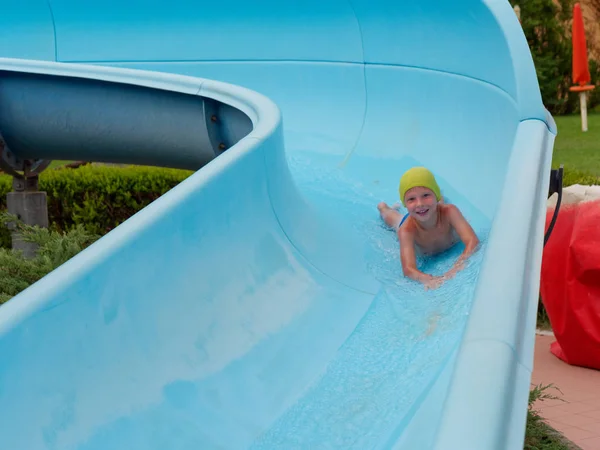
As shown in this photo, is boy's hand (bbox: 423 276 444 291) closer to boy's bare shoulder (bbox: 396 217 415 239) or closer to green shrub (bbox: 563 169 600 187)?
boy's bare shoulder (bbox: 396 217 415 239)

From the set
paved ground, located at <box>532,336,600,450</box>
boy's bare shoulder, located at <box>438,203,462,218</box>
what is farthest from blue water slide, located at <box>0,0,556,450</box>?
paved ground, located at <box>532,336,600,450</box>

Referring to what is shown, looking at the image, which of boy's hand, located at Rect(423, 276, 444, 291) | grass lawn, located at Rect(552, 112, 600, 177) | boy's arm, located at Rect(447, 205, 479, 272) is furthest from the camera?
grass lawn, located at Rect(552, 112, 600, 177)

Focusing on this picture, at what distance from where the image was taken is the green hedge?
23.8ft

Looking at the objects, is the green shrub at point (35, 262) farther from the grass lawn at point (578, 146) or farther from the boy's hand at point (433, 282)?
the grass lawn at point (578, 146)

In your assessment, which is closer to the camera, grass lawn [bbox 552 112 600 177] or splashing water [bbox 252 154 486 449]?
splashing water [bbox 252 154 486 449]

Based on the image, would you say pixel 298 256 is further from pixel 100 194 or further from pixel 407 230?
pixel 100 194

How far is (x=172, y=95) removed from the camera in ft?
13.6

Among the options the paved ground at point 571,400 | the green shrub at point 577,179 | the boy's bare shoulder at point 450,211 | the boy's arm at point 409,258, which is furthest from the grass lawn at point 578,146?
the boy's arm at point 409,258

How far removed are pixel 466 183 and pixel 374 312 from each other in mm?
1142

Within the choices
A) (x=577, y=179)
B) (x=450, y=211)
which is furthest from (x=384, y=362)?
(x=577, y=179)

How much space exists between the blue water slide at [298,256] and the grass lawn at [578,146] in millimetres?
3596

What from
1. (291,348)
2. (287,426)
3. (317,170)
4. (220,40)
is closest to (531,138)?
(291,348)

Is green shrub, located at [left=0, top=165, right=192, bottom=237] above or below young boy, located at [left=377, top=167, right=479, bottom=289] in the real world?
below

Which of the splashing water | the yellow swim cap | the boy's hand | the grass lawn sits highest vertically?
the yellow swim cap
